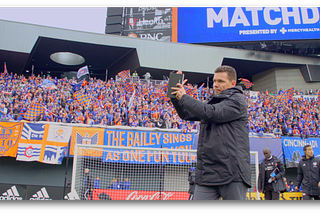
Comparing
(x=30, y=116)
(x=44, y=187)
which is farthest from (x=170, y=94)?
(x=30, y=116)

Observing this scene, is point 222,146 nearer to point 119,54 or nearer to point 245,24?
point 119,54

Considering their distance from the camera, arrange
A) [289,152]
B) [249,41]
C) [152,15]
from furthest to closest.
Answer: [152,15], [249,41], [289,152]

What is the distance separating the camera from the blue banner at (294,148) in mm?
13883

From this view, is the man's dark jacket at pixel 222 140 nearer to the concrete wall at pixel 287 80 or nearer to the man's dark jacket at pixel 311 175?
the man's dark jacket at pixel 311 175

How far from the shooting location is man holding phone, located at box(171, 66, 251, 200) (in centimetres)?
221

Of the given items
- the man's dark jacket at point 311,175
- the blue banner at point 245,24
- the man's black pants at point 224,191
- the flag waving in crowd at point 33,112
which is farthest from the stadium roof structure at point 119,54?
the man's black pants at point 224,191

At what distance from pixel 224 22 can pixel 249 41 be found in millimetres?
3545

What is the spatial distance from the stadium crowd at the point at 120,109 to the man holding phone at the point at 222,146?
11.0 metres

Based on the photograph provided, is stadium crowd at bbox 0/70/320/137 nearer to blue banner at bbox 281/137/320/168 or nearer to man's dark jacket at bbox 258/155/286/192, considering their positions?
blue banner at bbox 281/137/320/168

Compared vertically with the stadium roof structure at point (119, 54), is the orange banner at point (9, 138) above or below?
below

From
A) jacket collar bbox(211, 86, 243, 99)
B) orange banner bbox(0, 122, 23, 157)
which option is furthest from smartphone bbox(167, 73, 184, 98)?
orange banner bbox(0, 122, 23, 157)

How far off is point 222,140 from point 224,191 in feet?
1.47

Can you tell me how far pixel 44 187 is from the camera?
10.2 meters
